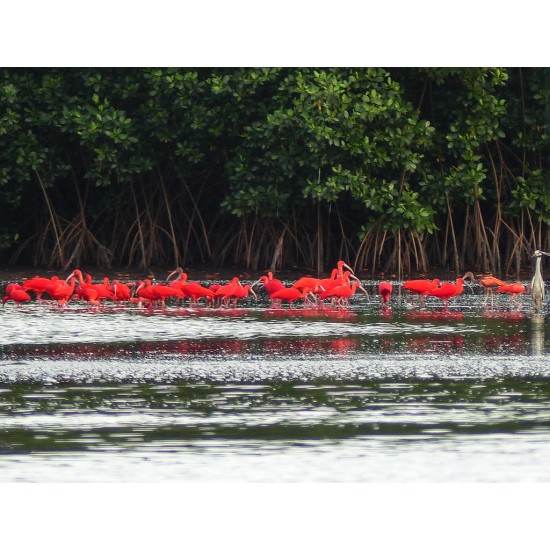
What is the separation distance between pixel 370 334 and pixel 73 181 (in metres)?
15.3

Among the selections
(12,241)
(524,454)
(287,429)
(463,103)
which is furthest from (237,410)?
(12,241)

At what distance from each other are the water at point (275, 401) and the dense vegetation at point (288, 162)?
984cm

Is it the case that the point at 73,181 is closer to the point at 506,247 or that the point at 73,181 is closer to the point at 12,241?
the point at 12,241

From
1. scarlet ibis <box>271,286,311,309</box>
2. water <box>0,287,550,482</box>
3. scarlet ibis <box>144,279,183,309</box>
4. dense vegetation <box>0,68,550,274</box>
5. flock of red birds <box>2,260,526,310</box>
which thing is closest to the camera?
water <box>0,287,550,482</box>

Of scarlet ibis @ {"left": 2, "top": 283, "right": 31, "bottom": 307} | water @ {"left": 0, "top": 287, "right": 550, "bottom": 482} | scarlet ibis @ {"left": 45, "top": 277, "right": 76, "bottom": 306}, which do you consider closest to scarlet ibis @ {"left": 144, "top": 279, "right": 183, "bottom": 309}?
scarlet ibis @ {"left": 45, "top": 277, "right": 76, "bottom": 306}

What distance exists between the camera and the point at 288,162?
82.8ft

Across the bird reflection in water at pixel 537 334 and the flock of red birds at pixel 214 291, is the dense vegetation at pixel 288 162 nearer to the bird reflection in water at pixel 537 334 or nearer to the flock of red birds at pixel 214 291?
the flock of red birds at pixel 214 291

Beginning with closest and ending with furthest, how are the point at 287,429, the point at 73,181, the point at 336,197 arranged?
the point at 287,429, the point at 336,197, the point at 73,181

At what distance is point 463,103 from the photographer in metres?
25.8

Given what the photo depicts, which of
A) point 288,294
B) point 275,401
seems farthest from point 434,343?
point 288,294

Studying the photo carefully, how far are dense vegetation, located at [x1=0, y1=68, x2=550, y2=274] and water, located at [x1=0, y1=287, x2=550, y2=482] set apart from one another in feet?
32.3

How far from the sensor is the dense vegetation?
82.1ft

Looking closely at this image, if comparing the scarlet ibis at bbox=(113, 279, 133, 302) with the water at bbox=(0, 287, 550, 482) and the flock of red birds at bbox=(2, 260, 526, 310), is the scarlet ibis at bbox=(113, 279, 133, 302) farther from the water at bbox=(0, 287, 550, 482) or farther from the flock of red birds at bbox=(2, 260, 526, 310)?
the water at bbox=(0, 287, 550, 482)

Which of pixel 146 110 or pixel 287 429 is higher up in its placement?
pixel 146 110
